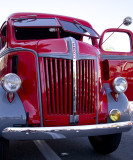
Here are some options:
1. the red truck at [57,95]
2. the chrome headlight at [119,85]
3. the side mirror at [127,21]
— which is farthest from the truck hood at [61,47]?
the side mirror at [127,21]

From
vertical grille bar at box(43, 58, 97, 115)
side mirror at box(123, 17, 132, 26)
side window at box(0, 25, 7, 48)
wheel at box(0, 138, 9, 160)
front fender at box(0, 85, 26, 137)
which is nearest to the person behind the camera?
front fender at box(0, 85, 26, 137)

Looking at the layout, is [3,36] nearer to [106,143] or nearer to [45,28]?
[45,28]

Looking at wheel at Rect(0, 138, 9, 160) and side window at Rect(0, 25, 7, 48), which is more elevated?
side window at Rect(0, 25, 7, 48)

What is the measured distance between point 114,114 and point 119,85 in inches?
16.7

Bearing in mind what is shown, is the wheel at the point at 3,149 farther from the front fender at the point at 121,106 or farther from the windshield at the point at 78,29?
the windshield at the point at 78,29

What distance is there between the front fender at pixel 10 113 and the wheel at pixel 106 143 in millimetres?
1506

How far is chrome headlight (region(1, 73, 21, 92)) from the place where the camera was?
325 cm

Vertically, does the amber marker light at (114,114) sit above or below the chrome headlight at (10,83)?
below

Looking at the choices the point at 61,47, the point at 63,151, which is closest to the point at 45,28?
the point at 61,47

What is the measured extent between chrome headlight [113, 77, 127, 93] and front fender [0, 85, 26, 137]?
131cm

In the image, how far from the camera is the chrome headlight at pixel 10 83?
325cm

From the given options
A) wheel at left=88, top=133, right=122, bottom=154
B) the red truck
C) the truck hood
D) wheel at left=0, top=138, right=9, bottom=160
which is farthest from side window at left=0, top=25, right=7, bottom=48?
wheel at left=88, top=133, right=122, bottom=154

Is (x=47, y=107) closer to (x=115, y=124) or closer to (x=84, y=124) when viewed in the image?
(x=84, y=124)

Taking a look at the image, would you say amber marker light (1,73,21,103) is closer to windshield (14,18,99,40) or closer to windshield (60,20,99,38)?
windshield (14,18,99,40)
